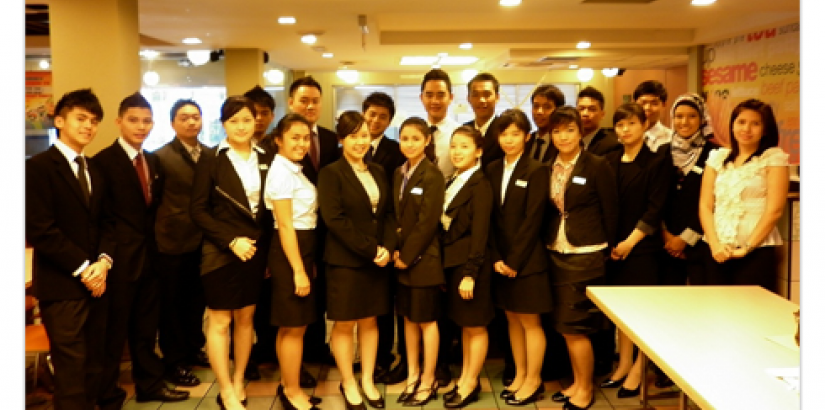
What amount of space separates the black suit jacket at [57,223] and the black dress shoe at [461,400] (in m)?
1.91

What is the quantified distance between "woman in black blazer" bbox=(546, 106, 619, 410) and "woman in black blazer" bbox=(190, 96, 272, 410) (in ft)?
5.01

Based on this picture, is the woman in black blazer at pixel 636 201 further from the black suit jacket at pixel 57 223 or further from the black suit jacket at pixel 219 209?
the black suit jacket at pixel 57 223

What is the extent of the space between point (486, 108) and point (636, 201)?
103 cm

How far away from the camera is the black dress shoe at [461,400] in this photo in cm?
398

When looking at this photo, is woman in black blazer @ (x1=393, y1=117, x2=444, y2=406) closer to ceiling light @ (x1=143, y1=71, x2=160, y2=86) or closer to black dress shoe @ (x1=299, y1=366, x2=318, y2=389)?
black dress shoe @ (x1=299, y1=366, x2=318, y2=389)

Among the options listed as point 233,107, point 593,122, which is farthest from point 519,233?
point 233,107

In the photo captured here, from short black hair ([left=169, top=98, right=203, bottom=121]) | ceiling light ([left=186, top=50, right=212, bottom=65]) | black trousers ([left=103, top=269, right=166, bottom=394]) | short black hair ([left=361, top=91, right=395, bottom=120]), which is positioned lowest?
black trousers ([left=103, top=269, right=166, bottom=394])

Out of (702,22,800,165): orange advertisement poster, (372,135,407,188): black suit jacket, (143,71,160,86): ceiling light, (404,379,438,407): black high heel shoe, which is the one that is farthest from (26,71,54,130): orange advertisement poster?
(702,22,800,165): orange advertisement poster

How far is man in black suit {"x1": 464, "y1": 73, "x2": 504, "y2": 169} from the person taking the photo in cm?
427

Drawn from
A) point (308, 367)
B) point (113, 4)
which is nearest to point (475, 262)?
point (308, 367)

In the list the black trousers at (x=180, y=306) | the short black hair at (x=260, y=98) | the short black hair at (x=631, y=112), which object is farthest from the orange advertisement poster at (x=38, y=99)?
the short black hair at (x=631, y=112)

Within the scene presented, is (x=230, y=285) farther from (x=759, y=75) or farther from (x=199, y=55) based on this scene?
(x=199, y=55)
